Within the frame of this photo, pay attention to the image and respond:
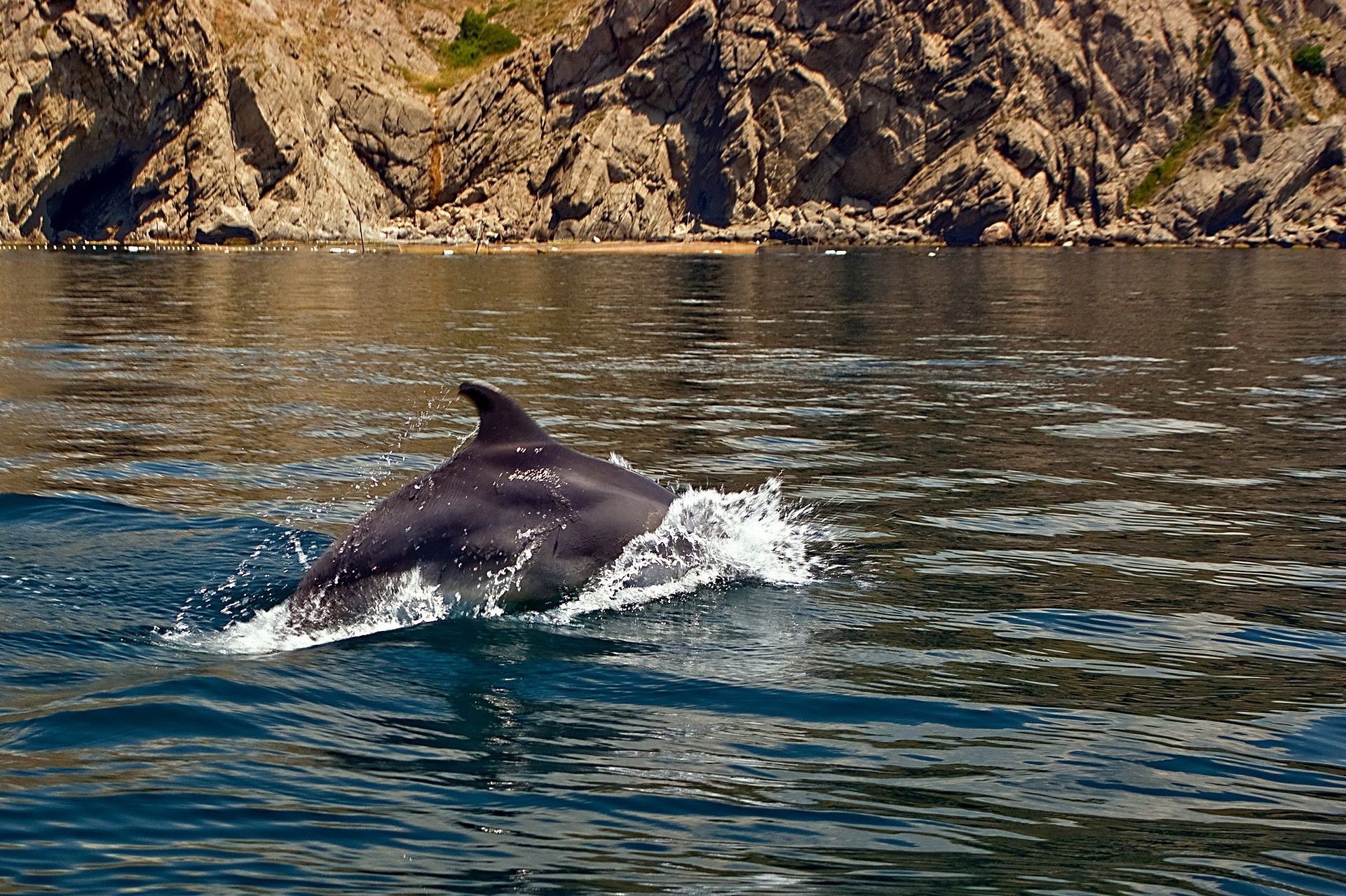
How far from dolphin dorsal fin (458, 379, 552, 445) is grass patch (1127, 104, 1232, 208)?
13832cm

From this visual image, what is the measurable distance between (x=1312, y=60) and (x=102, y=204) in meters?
124

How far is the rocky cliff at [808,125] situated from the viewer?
433 ft

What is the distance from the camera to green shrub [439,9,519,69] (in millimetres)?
167125

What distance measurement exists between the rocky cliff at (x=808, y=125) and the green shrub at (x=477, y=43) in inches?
698

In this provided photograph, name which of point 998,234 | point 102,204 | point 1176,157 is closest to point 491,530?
point 102,204

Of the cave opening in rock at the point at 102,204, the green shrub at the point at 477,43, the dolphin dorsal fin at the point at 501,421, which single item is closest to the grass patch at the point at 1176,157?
the green shrub at the point at 477,43

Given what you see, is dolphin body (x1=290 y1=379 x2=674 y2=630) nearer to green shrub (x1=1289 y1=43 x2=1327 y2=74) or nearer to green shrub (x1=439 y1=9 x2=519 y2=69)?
green shrub (x1=1289 y1=43 x2=1327 y2=74)

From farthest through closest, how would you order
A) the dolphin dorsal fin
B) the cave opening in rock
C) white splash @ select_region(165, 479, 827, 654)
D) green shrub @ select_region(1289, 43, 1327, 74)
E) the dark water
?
green shrub @ select_region(1289, 43, 1327, 74), the cave opening in rock, the dolphin dorsal fin, white splash @ select_region(165, 479, 827, 654), the dark water

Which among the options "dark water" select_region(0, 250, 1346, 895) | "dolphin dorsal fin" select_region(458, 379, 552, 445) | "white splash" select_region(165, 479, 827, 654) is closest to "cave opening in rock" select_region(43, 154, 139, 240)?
"dark water" select_region(0, 250, 1346, 895)

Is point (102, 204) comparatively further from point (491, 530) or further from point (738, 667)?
point (738, 667)

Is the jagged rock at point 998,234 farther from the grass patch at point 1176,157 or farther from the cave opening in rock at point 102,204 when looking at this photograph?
the cave opening in rock at point 102,204

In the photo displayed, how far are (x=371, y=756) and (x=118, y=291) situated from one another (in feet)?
161

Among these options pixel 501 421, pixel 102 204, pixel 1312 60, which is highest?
pixel 1312 60

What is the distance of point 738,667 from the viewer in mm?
8742
